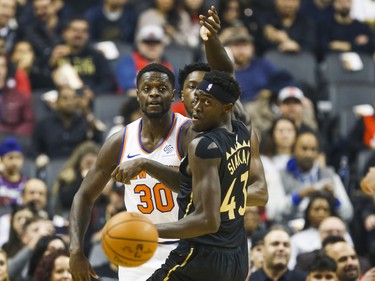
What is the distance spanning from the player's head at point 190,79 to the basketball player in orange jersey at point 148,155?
0.20 m

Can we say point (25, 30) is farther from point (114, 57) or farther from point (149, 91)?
point (149, 91)

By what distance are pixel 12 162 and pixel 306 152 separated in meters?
3.50

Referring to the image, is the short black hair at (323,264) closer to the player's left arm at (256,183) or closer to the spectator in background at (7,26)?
the player's left arm at (256,183)

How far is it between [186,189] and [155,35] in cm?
781

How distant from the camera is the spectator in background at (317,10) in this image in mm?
16703

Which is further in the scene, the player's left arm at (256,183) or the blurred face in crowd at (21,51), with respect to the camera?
the blurred face in crowd at (21,51)

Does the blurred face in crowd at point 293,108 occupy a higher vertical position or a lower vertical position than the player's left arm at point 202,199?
higher

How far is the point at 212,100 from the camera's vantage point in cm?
707

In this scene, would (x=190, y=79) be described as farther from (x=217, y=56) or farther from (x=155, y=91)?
(x=155, y=91)

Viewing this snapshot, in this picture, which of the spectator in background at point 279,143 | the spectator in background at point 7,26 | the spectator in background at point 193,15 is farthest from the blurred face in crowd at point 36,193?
the spectator in background at point 193,15

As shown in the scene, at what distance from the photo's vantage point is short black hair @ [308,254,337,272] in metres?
10.1

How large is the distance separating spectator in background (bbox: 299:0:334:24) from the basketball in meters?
10.1

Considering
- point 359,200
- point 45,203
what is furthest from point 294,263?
point 45,203

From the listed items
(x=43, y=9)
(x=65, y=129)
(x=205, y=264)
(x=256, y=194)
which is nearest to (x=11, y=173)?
(x=65, y=129)
